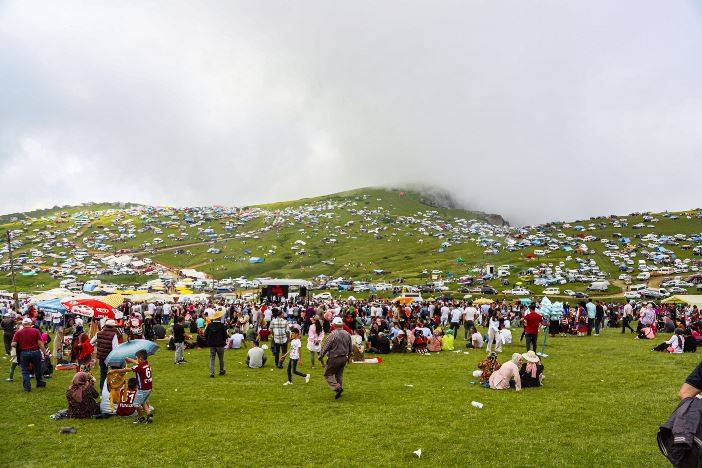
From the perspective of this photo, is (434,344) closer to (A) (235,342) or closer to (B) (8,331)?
(A) (235,342)

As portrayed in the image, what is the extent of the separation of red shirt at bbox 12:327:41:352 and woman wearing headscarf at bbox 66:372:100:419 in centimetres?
382

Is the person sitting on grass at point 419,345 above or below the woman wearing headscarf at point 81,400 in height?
below

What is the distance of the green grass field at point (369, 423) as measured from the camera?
31.2ft

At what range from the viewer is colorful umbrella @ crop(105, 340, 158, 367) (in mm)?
13555

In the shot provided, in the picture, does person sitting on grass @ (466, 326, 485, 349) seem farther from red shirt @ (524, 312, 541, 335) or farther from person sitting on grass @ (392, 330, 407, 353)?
red shirt @ (524, 312, 541, 335)

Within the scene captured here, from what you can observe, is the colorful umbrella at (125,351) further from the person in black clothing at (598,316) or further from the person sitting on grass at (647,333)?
the person in black clothing at (598,316)

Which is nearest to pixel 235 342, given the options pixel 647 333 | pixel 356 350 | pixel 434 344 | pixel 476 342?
pixel 356 350

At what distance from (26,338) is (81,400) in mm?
4397

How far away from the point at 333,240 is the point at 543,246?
2544 inches

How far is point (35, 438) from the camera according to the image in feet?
36.3

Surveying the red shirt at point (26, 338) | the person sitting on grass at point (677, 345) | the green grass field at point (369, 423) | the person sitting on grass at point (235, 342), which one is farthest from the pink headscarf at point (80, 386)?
the person sitting on grass at point (677, 345)

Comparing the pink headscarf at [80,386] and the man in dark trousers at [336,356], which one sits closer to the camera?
the pink headscarf at [80,386]

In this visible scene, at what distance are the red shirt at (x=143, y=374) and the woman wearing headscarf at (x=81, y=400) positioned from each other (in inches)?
64.2

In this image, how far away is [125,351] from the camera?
13.8 metres
